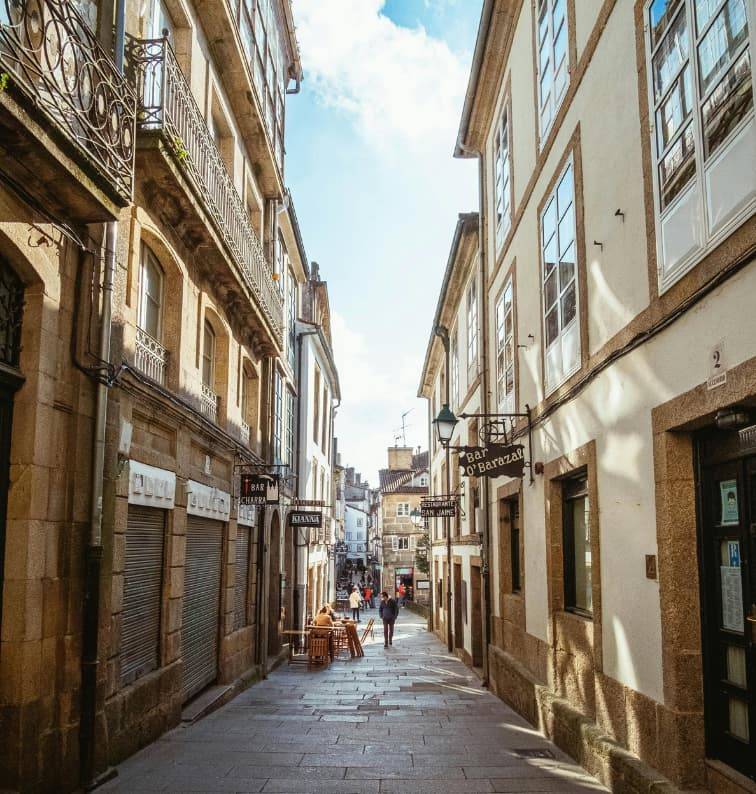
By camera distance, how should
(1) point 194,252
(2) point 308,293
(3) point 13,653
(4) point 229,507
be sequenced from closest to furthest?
(3) point 13,653, (1) point 194,252, (4) point 229,507, (2) point 308,293

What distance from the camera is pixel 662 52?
671 cm

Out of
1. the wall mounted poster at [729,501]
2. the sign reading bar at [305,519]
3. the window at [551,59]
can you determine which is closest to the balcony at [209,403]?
the window at [551,59]

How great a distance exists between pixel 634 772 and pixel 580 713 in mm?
2125

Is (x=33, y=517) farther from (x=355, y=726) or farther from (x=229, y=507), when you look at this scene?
(x=229, y=507)

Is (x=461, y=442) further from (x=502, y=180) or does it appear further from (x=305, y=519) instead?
(x=502, y=180)

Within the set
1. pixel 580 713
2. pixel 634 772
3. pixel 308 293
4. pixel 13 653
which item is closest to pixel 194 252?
pixel 13 653

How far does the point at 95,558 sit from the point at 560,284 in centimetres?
613

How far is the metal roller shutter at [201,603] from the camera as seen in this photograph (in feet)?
37.5

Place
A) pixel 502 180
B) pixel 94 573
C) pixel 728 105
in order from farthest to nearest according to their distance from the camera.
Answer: pixel 502 180, pixel 94 573, pixel 728 105

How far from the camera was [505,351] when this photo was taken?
1430 centimetres

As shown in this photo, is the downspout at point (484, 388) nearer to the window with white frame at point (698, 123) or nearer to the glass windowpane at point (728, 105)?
the window with white frame at point (698, 123)

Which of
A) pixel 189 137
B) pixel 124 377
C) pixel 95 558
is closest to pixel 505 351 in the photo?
pixel 189 137

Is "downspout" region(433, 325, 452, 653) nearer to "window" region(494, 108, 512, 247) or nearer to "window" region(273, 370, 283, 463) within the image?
"window" region(273, 370, 283, 463)

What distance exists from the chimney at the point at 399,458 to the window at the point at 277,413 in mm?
52063
